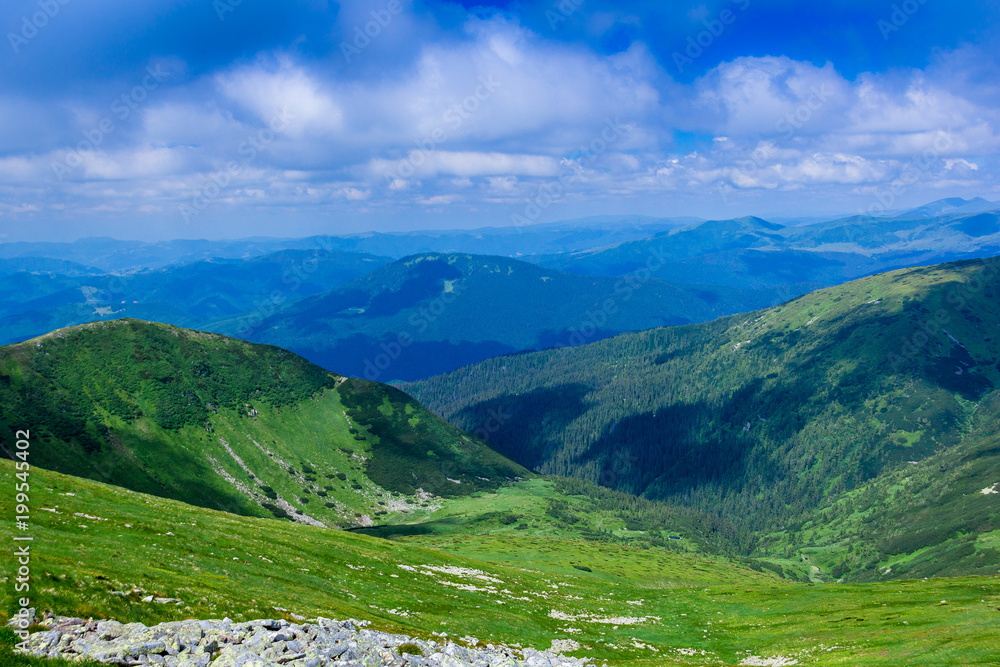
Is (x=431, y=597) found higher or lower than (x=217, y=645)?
lower

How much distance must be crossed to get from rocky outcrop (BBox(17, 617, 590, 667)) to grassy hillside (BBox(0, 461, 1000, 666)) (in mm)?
3167

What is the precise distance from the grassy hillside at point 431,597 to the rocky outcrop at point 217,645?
317cm

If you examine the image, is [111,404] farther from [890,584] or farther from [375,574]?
[890,584]

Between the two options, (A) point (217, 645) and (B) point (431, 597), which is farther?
(B) point (431, 597)

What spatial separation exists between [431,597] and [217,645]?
4345 cm

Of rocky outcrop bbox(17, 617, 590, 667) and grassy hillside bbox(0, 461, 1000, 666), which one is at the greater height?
rocky outcrop bbox(17, 617, 590, 667)

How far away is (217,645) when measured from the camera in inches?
1067

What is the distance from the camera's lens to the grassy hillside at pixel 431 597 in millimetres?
38531

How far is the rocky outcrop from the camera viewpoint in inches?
975

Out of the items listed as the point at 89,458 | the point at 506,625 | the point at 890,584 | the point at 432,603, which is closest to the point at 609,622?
the point at 506,625

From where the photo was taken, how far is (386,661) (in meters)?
29.9

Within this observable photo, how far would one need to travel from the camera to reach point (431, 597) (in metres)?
66.9

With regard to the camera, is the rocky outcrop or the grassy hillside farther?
the grassy hillside

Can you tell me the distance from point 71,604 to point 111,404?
187 metres
